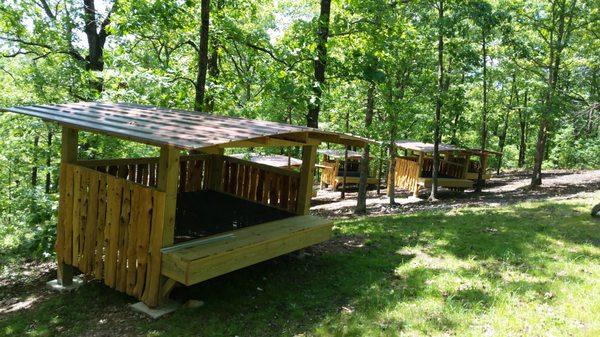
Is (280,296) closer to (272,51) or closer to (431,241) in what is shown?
(431,241)

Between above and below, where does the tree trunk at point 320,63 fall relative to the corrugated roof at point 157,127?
above

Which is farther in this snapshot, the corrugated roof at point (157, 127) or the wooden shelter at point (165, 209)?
the wooden shelter at point (165, 209)

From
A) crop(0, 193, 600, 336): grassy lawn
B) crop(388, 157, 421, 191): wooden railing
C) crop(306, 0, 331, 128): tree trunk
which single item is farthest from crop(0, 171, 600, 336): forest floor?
crop(388, 157, 421, 191): wooden railing

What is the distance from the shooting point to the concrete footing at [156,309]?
5227 millimetres

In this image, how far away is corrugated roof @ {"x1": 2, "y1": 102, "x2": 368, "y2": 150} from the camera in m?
4.55

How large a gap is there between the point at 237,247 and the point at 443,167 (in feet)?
50.4

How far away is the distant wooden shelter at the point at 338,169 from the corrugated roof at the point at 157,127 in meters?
15.8

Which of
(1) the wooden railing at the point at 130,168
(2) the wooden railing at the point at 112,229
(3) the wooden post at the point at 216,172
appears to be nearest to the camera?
(2) the wooden railing at the point at 112,229

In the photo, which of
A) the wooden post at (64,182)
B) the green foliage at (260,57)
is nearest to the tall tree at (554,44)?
the green foliage at (260,57)

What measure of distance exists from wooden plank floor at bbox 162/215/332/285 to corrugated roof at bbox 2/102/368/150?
1331mm

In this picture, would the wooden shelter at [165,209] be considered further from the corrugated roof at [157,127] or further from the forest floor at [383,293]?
the forest floor at [383,293]

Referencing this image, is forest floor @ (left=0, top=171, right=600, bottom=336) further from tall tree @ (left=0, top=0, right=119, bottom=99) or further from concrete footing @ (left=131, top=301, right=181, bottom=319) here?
tall tree @ (left=0, top=0, right=119, bottom=99)

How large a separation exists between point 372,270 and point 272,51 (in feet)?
20.0

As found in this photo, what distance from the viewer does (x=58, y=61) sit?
14172 millimetres
